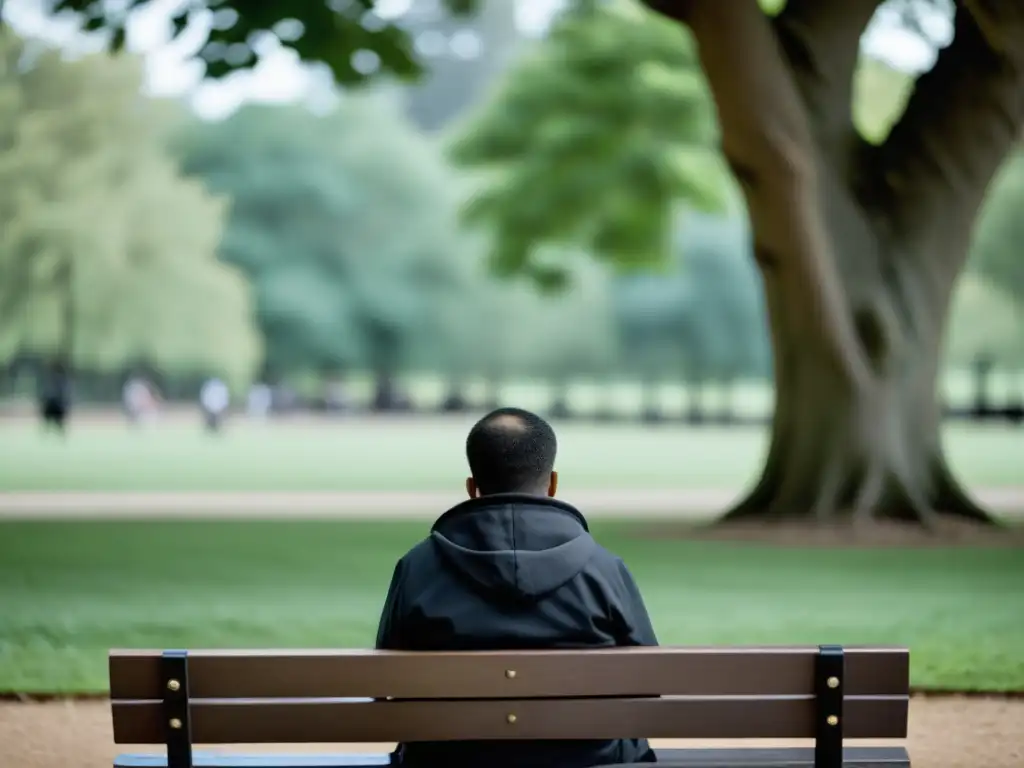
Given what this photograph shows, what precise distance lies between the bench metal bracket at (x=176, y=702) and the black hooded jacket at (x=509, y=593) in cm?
49

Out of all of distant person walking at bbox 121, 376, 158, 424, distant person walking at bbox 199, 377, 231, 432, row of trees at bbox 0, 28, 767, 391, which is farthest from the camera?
row of trees at bbox 0, 28, 767, 391

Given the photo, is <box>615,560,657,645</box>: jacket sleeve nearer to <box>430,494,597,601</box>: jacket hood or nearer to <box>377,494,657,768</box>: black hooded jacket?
<box>377,494,657,768</box>: black hooded jacket

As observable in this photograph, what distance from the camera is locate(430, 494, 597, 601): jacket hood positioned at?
3.80 m

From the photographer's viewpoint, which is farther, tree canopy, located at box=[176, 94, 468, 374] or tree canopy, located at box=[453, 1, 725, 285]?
tree canopy, located at box=[176, 94, 468, 374]

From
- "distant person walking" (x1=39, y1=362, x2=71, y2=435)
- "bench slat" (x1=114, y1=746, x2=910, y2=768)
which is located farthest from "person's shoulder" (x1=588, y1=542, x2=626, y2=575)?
"distant person walking" (x1=39, y1=362, x2=71, y2=435)

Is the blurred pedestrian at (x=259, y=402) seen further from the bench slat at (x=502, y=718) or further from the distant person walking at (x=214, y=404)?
the bench slat at (x=502, y=718)

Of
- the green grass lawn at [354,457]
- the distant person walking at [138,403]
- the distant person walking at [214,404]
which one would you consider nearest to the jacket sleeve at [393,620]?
the green grass lawn at [354,457]

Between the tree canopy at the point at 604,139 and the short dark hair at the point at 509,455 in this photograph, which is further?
the tree canopy at the point at 604,139

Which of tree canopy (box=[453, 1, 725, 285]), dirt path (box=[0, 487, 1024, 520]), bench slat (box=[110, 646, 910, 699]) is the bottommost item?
dirt path (box=[0, 487, 1024, 520])

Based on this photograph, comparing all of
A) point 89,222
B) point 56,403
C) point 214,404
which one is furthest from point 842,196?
point 89,222

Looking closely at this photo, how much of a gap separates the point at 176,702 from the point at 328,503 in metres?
17.7

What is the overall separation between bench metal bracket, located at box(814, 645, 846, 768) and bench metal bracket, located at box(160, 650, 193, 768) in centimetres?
144

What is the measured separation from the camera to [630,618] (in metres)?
3.90

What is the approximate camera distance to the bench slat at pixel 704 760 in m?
4.03
